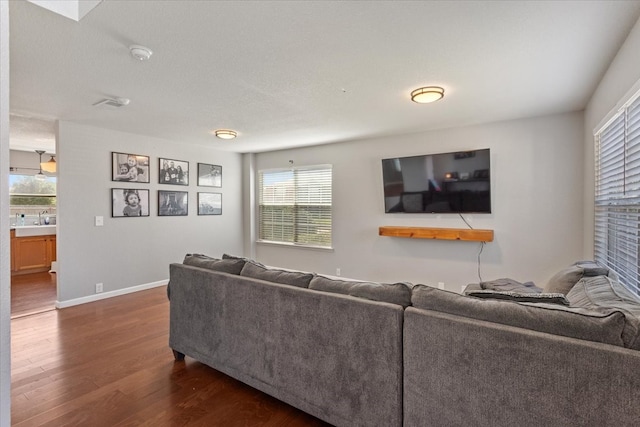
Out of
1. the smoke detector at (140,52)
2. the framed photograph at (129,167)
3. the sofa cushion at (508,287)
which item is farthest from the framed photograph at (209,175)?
the sofa cushion at (508,287)

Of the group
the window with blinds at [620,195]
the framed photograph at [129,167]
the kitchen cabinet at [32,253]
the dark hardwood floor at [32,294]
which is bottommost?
the dark hardwood floor at [32,294]

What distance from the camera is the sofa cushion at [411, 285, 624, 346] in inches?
46.3

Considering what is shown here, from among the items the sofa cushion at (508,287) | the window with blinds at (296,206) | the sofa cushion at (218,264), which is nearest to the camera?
the sofa cushion at (218,264)

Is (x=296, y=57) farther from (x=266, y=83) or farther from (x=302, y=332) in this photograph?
(x=302, y=332)

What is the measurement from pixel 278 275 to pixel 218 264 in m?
0.63

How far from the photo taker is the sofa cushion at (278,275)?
201 cm

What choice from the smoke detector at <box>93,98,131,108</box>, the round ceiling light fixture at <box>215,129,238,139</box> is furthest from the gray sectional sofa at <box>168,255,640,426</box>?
the round ceiling light fixture at <box>215,129,238,139</box>

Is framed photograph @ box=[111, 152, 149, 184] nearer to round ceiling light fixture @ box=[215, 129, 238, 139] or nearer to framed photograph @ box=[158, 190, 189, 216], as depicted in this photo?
framed photograph @ box=[158, 190, 189, 216]

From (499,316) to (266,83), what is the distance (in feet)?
8.15

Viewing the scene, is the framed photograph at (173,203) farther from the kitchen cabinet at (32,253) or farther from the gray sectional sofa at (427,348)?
the gray sectional sofa at (427,348)

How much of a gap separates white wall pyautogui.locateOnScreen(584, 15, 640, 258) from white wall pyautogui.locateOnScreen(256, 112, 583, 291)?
0.23 m

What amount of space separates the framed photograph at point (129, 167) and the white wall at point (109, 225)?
0.07m

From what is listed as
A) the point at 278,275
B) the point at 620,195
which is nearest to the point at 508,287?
the point at 620,195

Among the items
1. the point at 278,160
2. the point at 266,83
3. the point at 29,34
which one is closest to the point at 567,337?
the point at 266,83
